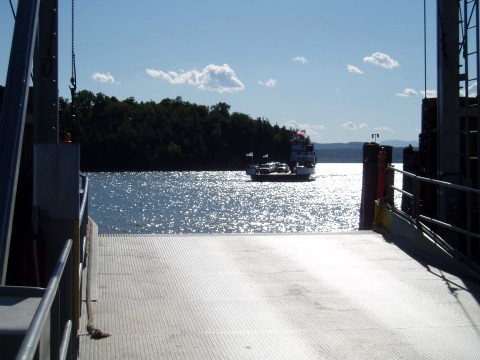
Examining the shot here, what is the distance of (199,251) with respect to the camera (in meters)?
11.6

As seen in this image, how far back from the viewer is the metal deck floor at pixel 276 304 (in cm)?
684

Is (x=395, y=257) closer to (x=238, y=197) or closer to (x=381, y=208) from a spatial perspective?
(x=381, y=208)

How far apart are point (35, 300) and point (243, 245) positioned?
8.10m

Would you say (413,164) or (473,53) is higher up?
(473,53)

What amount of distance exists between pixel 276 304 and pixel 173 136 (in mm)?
165689

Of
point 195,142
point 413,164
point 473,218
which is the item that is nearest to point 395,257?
point 473,218

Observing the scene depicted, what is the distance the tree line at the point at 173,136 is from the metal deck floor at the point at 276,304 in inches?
5339

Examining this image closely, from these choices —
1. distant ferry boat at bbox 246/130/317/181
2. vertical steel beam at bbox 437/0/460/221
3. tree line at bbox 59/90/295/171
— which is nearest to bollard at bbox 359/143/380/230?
vertical steel beam at bbox 437/0/460/221

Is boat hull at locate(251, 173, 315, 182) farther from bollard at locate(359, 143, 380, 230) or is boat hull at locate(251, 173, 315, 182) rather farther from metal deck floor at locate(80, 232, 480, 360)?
metal deck floor at locate(80, 232, 480, 360)

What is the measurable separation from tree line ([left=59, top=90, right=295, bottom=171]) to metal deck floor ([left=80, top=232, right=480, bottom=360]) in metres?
136

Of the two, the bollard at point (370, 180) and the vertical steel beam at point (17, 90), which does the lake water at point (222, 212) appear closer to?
the bollard at point (370, 180)

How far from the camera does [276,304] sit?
8391mm

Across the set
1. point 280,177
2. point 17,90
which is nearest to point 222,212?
point 280,177

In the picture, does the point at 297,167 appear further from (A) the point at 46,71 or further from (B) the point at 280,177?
(A) the point at 46,71
